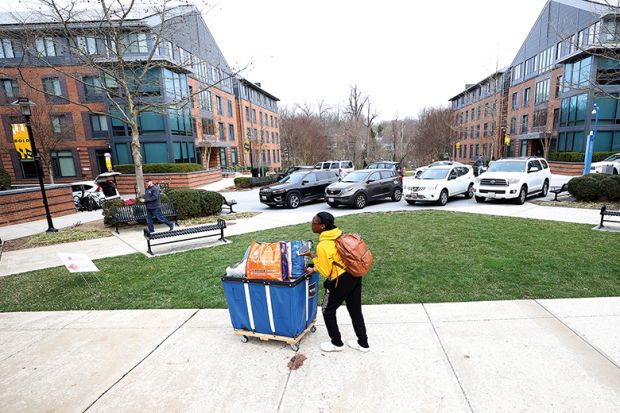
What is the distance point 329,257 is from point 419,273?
3.12 metres

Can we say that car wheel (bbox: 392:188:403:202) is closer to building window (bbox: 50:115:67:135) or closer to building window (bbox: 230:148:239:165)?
building window (bbox: 50:115:67:135)

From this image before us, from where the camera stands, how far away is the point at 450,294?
16.1ft

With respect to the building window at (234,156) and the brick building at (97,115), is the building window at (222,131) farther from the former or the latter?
the building window at (234,156)

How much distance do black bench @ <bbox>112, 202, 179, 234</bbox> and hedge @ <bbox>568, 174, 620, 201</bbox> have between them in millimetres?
14794

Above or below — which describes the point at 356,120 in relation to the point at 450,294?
above

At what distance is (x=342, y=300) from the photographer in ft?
11.1

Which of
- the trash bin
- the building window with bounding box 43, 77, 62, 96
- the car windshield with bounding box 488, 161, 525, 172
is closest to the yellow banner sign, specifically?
the trash bin

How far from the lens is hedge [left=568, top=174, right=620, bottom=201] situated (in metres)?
11.9

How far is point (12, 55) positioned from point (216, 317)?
3730 centimetres

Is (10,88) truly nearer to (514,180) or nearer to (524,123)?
(514,180)

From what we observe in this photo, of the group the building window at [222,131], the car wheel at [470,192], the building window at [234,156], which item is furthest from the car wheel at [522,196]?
the building window at [234,156]

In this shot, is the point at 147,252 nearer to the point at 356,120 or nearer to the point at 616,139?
the point at 616,139

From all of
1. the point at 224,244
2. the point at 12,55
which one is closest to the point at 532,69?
the point at 224,244

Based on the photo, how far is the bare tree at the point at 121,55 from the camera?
10898mm
